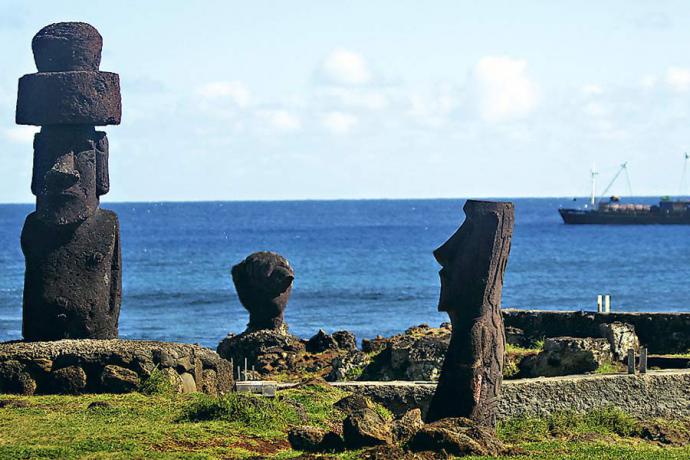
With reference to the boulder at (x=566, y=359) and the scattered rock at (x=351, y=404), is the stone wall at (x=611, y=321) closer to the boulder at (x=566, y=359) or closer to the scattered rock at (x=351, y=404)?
the boulder at (x=566, y=359)

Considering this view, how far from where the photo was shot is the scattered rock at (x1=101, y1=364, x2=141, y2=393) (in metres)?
18.2

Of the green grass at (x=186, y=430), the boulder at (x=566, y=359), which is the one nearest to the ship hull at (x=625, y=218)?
the boulder at (x=566, y=359)

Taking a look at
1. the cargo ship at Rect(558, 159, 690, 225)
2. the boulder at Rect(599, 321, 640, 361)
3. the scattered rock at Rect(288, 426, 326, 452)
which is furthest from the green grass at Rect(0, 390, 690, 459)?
the cargo ship at Rect(558, 159, 690, 225)

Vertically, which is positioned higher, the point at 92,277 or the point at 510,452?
the point at 92,277

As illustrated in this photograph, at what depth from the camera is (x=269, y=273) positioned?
29328 millimetres

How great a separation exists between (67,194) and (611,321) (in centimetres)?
1156

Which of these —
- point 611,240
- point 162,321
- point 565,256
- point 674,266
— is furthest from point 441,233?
point 162,321

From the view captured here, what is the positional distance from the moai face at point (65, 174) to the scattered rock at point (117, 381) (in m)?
2.25

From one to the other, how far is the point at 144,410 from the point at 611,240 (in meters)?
116

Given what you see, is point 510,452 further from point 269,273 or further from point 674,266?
point 674,266

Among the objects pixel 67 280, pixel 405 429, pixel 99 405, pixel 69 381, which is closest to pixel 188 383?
pixel 69 381

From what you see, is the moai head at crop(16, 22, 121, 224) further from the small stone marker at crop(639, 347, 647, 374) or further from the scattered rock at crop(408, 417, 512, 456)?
the small stone marker at crop(639, 347, 647, 374)

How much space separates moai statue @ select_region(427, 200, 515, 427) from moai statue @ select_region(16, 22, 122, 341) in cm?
469

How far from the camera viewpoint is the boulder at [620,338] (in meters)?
25.2
